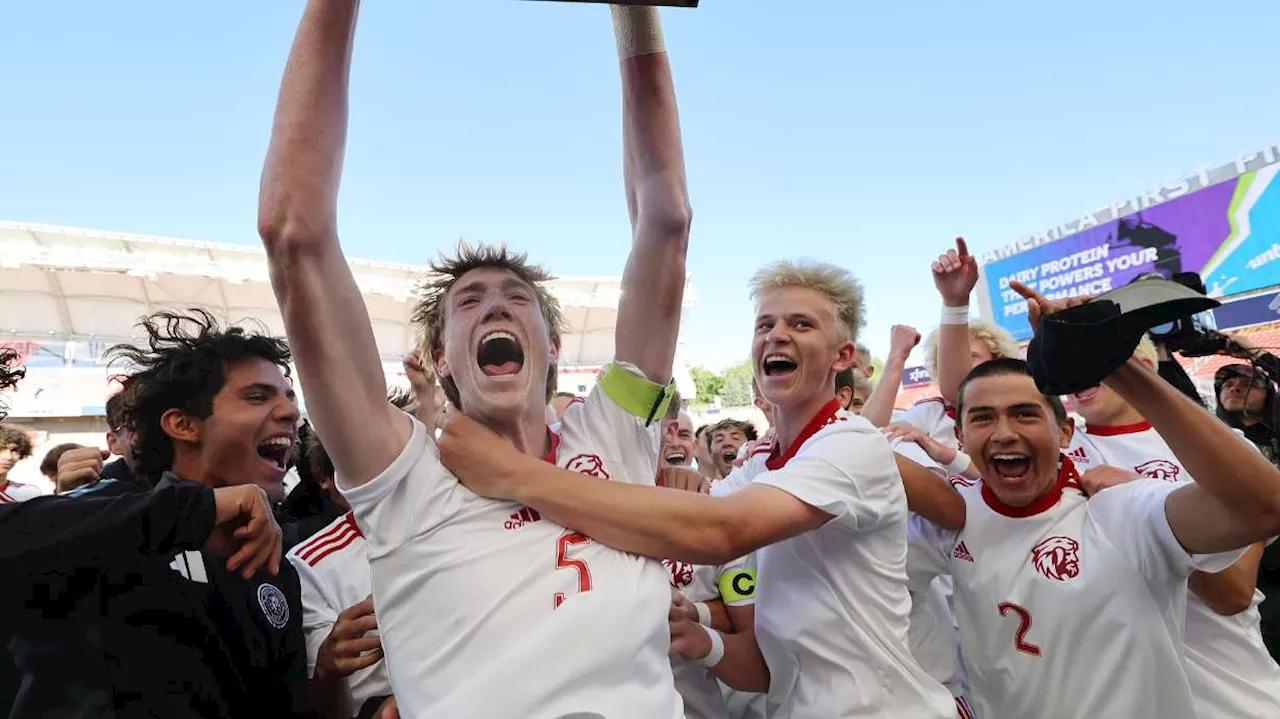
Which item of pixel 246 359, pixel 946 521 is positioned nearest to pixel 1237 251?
pixel 946 521

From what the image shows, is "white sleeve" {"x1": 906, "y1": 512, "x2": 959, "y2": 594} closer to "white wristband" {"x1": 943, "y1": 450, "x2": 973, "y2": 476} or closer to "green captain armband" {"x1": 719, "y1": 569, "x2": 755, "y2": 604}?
"white wristband" {"x1": 943, "y1": 450, "x2": 973, "y2": 476}

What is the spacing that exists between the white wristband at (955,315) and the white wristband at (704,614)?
6.73 ft

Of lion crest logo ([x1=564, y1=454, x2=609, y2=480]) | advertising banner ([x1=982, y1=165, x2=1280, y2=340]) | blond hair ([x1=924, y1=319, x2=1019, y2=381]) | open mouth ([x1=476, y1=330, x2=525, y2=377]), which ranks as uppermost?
advertising banner ([x1=982, y1=165, x2=1280, y2=340])

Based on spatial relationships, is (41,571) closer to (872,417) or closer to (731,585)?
(731,585)

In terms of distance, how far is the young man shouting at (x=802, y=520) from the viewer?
1.80 m

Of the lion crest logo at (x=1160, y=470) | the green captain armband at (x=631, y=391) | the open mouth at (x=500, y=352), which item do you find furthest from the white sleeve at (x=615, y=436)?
the lion crest logo at (x=1160, y=470)

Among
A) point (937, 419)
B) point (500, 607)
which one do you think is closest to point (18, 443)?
point (500, 607)

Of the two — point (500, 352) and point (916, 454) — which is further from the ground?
point (500, 352)

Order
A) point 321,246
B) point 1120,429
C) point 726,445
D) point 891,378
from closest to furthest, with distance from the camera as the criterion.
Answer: point 321,246, point 1120,429, point 891,378, point 726,445

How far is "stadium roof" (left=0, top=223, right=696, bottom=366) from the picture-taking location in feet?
69.4

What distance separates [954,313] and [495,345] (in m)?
2.57

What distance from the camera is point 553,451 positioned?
7.23 feet

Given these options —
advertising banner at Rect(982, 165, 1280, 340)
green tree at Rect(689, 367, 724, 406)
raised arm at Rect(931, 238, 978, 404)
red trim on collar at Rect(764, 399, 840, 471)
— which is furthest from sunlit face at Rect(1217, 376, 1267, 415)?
green tree at Rect(689, 367, 724, 406)

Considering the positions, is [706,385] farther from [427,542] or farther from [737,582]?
[427,542]
